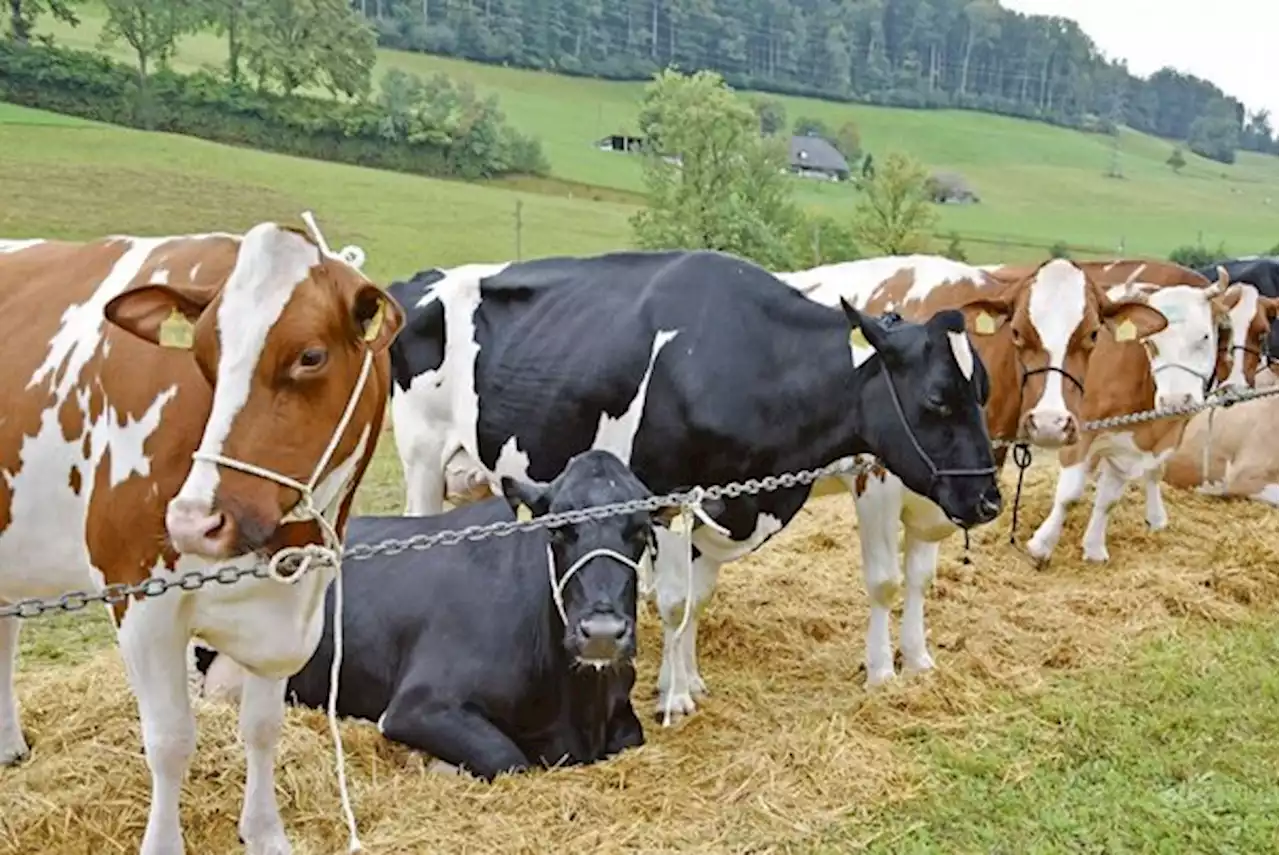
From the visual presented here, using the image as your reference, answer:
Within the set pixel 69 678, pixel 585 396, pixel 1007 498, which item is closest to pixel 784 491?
pixel 585 396

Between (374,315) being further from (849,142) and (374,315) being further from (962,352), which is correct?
(849,142)

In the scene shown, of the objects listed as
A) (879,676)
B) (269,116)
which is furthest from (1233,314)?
(269,116)

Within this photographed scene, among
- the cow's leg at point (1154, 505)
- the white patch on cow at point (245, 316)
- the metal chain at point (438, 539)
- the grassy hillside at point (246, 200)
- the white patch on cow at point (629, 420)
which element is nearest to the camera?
the white patch on cow at point (245, 316)

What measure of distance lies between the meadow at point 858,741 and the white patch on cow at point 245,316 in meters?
1.68

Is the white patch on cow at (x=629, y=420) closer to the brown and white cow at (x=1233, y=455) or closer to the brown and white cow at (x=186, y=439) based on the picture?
the brown and white cow at (x=186, y=439)

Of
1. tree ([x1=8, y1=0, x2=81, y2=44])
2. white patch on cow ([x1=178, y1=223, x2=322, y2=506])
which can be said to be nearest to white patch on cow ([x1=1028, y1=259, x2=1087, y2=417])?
white patch on cow ([x1=178, y1=223, x2=322, y2=506])

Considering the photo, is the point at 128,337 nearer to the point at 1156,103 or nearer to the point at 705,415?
the point at 705,415

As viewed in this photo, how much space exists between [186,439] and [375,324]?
58 cm

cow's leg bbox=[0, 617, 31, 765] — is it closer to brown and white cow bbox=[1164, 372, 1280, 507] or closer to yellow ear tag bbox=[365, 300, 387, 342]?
yellow ear tag bbox=[365, 300, 387, 342]

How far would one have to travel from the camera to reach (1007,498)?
9.66 meters

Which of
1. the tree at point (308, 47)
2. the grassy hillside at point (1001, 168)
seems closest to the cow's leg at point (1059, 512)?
the grassy hillside at point (1001, 168)

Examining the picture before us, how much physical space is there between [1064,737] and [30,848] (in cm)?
389

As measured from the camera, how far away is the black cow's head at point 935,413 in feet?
15.5

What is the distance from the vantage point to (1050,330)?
19.0 feet
